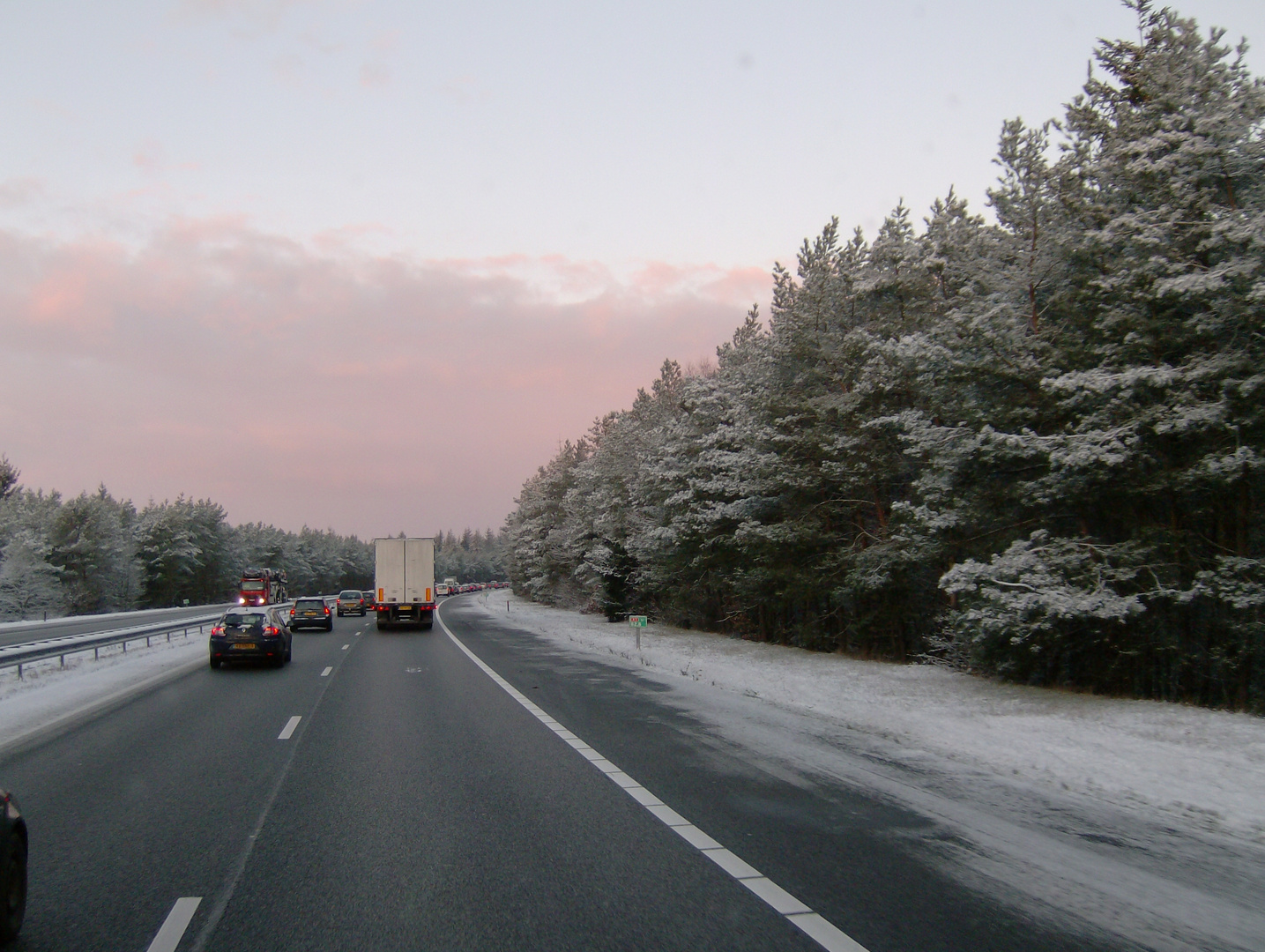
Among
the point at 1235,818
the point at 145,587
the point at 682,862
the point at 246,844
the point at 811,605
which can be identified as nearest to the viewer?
the point at 682,862

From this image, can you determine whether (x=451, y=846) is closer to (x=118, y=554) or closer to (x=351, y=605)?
(x=351, y=605)

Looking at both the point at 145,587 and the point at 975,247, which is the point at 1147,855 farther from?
the point at 145,587

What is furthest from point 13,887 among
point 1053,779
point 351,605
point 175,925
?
point 351,605

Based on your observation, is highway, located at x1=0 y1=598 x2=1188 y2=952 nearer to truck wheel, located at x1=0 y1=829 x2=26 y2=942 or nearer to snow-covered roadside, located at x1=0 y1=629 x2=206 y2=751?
truck wheel, located at x1=0 y1=829 x2=26 y2=942

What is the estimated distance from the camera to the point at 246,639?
2127 centimetres

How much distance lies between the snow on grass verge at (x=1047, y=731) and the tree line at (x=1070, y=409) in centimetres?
138

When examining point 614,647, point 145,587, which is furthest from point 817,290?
point 145,587

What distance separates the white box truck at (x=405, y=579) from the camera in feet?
132

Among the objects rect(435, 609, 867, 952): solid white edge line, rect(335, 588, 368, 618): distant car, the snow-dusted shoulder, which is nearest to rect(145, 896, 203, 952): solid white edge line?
rect(435, 609, 867, 952): solid white edge line

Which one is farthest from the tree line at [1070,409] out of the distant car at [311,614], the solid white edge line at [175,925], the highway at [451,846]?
the distant car at [311,614]

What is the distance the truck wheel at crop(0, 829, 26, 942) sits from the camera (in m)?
4.30

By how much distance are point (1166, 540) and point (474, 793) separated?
12.6 meters

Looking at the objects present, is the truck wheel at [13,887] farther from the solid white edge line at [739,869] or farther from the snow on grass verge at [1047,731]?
the snow on grass verge at [1047,731]

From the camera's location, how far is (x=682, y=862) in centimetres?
589
